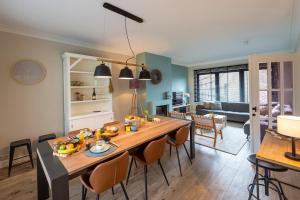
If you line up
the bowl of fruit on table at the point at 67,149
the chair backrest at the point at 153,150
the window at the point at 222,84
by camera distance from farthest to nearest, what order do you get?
the window at the point at 222,84 < the chair backrest at the point at 153,150 < the bowl of fruit on table at the point at 67,149

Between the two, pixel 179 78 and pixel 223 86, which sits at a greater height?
pixel 179 78

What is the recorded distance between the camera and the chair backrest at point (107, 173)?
1.31 metres

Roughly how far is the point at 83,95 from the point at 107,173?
→ 2.71 metres

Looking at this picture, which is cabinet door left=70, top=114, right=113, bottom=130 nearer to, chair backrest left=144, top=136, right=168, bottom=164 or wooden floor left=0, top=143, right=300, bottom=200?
wooden floor left=0, top=143, right=300, bottom=200

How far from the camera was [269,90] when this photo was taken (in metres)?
2.74

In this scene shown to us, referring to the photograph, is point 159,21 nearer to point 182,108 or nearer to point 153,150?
point 153,150

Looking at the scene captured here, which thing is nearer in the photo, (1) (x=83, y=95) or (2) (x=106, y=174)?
(2) (x=106, y=174)

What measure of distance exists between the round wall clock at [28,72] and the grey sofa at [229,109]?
563 centimetres

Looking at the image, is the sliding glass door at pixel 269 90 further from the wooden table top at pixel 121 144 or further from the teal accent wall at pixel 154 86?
the teal accent wall at pixel 154 86

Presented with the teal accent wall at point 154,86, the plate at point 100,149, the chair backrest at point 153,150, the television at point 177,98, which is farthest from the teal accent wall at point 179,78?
the plate at point 100,149

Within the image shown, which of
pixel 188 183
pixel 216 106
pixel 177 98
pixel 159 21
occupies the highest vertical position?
pixel 159 21

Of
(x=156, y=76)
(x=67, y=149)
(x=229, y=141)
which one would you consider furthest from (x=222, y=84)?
(x=67, y=149)

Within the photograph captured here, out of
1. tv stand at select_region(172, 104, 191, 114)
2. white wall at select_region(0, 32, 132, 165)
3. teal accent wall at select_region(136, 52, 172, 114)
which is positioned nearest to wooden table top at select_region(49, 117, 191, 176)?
white wall at select_region(0, 32, 132, 165)

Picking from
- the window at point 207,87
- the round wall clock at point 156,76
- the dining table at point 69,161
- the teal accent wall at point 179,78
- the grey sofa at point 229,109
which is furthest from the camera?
the window at point 207,87
